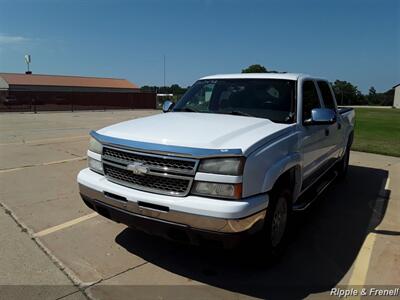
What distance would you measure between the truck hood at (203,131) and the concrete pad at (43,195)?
→ 5.56ft

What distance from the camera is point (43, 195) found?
5875 mm

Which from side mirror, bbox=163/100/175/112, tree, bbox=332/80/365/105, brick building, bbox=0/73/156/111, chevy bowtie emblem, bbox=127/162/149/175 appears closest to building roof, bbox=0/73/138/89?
brick building, bbox=0/73/156/111

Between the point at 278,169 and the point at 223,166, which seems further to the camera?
the point at 278,169

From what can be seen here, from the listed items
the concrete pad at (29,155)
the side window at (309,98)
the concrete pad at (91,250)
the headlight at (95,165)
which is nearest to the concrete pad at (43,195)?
the concrete pad at (91,250)

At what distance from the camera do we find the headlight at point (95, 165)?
12.7ft

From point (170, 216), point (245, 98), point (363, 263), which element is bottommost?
point (363, 263)

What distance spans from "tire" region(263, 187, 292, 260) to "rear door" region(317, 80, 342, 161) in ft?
6.22

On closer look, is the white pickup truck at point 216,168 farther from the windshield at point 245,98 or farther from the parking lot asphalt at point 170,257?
the parking lot asphalt at point 170,257

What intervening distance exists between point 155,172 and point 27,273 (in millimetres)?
1552

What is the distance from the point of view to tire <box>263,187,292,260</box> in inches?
137

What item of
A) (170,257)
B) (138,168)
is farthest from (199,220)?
(170,257)

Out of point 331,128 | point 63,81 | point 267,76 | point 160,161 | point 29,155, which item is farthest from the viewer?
point 63,81

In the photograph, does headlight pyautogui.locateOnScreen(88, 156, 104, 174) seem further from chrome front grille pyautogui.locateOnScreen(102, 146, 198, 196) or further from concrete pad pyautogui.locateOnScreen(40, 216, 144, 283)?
concrete pad pyautogui.locateOnScreen(40, 216, 144, 283)

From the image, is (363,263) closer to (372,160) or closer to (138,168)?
(138,168)
